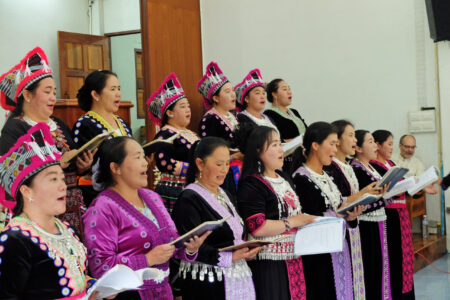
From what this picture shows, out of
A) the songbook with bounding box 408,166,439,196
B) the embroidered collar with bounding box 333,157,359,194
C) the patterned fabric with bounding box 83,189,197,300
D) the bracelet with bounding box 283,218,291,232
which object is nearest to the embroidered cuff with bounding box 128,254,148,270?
the patterned fabric with bounding box 83,189,197,300

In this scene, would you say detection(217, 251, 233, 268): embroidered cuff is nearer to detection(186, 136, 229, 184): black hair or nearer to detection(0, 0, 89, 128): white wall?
detection(186, 136, 229, 184): black hair

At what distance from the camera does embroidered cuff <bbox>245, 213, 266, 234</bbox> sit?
3.02 metres

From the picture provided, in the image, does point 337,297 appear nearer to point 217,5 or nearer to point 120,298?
point 120,298

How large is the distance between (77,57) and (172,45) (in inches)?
115

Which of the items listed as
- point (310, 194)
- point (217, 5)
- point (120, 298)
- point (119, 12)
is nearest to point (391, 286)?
point (310, 194)

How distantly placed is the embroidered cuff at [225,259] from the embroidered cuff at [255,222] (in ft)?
1.09

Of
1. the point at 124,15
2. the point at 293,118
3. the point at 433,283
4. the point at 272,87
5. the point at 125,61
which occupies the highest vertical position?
the point at 124,15

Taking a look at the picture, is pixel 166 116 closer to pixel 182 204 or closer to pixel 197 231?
pixel 182 204

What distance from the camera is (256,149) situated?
3262mm

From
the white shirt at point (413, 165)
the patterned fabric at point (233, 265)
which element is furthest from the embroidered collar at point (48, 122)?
the white shirt at point (413, 165)

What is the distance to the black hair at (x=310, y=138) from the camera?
3729 millimetres

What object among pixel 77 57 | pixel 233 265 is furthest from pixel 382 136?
pixel 77 57

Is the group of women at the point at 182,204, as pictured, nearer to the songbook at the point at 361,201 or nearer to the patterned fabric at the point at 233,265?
the patterned fabric at the point at 233,265

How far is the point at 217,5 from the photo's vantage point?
7.06 meters
